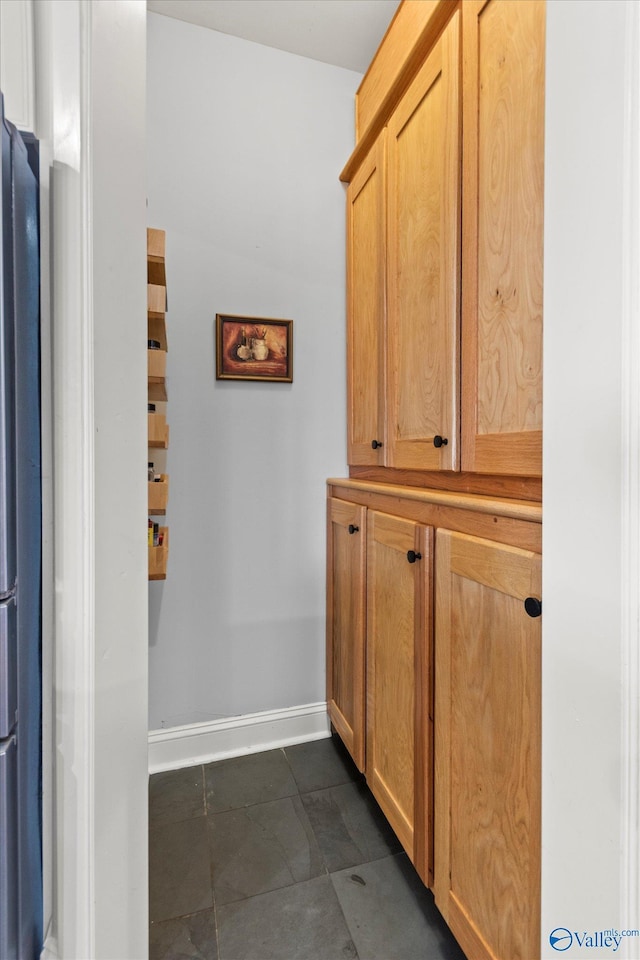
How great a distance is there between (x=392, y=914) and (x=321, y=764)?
57 centimetres

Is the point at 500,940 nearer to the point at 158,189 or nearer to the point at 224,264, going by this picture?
the point at 224,264

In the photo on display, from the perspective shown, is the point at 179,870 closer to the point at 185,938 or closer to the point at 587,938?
the point at 185,938

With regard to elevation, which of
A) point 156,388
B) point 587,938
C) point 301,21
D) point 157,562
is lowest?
point 587,938

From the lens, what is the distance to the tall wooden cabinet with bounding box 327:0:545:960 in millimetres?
810

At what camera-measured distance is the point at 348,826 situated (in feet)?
4.44

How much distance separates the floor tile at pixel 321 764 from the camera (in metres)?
1.55

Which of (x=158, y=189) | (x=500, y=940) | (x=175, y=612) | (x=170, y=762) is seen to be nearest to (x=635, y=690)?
(x=500, y=940)

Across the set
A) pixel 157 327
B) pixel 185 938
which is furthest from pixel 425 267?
pixel 185 938

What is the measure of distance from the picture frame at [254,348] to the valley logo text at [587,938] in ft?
5.13

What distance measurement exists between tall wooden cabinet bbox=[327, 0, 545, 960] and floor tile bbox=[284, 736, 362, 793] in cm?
16

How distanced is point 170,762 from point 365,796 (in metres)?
0.69

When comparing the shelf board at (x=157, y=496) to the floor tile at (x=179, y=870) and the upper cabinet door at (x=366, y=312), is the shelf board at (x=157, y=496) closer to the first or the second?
the upper cabinet door at (x=366, y=312)

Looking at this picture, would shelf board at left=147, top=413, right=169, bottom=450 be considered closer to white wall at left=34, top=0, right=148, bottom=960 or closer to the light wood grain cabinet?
the light wood grain cabinet

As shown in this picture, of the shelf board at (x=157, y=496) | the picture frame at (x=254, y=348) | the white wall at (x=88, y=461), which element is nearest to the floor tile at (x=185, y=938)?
the white wall at (x=88, y=461)
